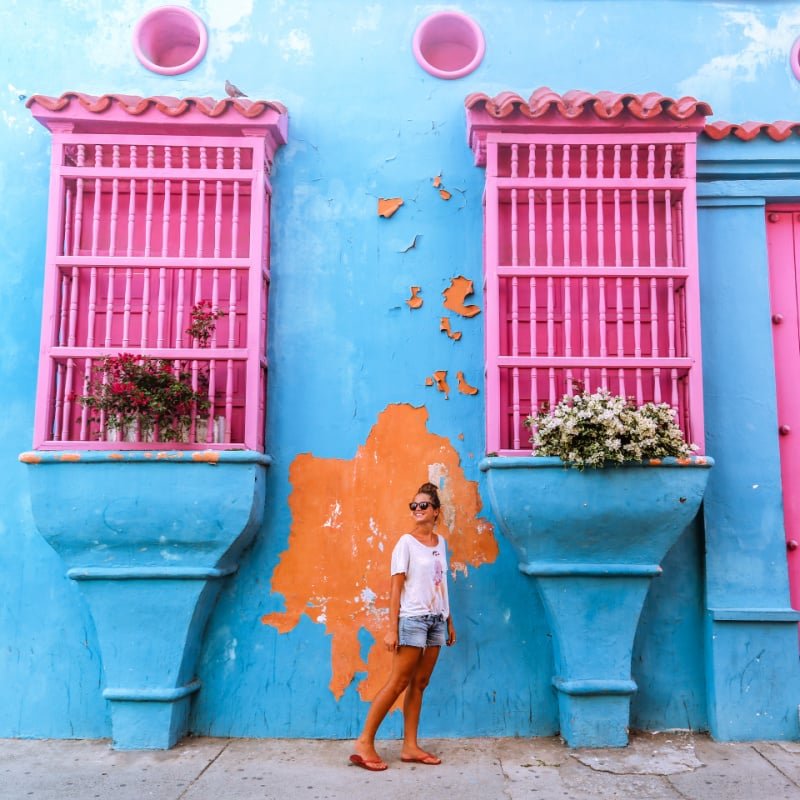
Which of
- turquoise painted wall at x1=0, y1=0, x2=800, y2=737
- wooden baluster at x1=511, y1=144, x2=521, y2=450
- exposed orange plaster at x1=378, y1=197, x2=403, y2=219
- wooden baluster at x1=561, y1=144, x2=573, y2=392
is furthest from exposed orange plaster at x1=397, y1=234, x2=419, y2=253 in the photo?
wooden baluster at x1=561, y1=144, x2=573, y2=392

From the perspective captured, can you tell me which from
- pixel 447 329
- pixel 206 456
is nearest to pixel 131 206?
pixel 206 456

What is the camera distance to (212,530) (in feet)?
15.0

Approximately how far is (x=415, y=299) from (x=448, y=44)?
178 cm

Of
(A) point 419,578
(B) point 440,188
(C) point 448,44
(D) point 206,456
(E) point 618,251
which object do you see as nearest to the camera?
(A) point 419,578

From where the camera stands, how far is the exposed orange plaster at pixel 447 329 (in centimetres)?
505

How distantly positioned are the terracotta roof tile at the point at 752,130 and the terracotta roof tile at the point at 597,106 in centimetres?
25

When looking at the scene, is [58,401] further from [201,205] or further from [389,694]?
[389,694]

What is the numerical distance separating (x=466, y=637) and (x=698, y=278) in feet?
7.85

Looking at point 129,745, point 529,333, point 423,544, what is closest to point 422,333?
point 529,333

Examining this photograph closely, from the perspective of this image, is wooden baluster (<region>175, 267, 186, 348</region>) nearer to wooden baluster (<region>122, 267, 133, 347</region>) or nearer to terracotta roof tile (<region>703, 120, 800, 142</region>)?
wooden baluster (<region>122, 267, 133, 347</region>)

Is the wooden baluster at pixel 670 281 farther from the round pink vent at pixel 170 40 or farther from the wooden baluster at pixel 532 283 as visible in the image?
the round pink vent at pixel 170 40

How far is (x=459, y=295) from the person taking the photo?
16.7 ft

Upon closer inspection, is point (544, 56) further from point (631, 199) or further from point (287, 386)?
point (287, 386)

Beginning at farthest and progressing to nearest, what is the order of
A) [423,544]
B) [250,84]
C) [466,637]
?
1. [250,84]
2. [466,637]
3. [423,544]
